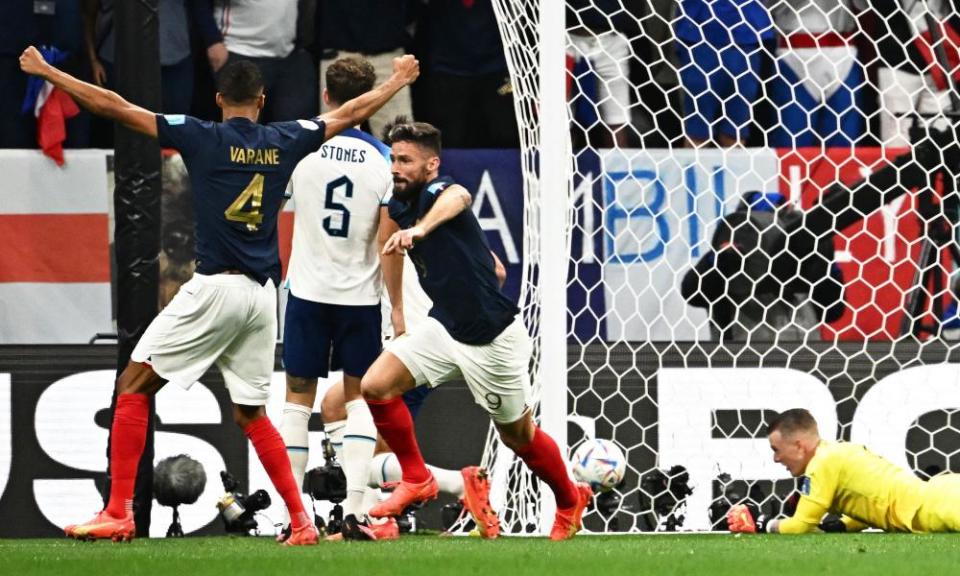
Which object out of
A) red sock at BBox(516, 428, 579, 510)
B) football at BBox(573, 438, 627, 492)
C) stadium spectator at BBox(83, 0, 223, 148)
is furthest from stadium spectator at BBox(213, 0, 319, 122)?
red sock at BBox(516, 428, 579, 510)

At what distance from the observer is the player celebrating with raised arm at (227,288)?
6.30 meters

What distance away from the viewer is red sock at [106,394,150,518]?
6.34 m

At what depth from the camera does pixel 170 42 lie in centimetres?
913

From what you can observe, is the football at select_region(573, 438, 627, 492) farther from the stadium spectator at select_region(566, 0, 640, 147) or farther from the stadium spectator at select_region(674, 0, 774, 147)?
the stadium spectator at select_region(674, 0, 774, 147)

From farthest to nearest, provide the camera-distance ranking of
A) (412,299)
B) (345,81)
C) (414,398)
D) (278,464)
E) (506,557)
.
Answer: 1. (412,299)
2. (414,398)
3. (345,81)
4. (278,464)
5. (506,557)

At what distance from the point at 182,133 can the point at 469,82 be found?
3316 mm

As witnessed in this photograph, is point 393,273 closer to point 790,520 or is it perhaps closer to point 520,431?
point 520,431

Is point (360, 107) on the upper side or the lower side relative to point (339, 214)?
upper

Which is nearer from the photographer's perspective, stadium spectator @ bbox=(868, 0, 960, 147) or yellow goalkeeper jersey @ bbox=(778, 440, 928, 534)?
yellow goalkeeper jersey @ bbox=(778, 440, 928, 534)

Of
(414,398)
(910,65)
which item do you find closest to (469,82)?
(910,65)

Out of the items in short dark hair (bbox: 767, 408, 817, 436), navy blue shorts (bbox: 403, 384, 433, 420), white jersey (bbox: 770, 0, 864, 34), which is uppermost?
white jersey (bbox: 770, 0, 864, 34)

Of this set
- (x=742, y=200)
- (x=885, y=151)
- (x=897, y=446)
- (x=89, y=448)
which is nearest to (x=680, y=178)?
(x=742, y=200)

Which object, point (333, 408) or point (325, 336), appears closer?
point (325, 336)

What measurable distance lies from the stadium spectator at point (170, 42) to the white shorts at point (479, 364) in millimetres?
2940
